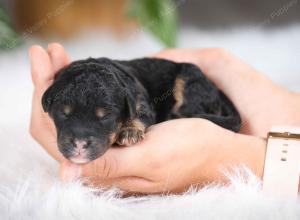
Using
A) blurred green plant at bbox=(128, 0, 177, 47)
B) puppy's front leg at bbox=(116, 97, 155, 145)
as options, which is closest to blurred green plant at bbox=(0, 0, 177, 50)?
blurred green plant at bbox=(128, 0, 177, 47)

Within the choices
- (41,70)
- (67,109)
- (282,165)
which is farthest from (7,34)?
(282,165)

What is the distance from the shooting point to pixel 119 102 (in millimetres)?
2271

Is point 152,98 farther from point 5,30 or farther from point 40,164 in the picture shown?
point 5,30

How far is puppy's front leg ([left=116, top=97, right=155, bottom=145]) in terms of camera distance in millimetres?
2232

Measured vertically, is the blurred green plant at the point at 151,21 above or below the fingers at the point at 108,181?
above

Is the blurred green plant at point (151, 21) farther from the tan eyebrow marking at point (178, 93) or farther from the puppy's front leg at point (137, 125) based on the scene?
the puppy's front leg at point (137, 125)

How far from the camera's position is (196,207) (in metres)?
2.12

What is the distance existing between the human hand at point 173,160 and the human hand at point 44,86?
0.22 meters

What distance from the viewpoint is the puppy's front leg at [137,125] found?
2232 mm

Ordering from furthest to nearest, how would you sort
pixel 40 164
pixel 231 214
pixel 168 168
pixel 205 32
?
pixel 205 32
pixel 40 164
pixel 168 168
pixel 231 214

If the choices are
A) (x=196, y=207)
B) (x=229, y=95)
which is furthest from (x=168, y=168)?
(x=229, y=95)

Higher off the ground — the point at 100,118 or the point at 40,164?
the point at 100,118

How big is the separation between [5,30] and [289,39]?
2.07m

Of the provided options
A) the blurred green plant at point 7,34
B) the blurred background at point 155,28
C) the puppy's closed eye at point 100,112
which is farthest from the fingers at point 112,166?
the blurred green plant at point 7,34
